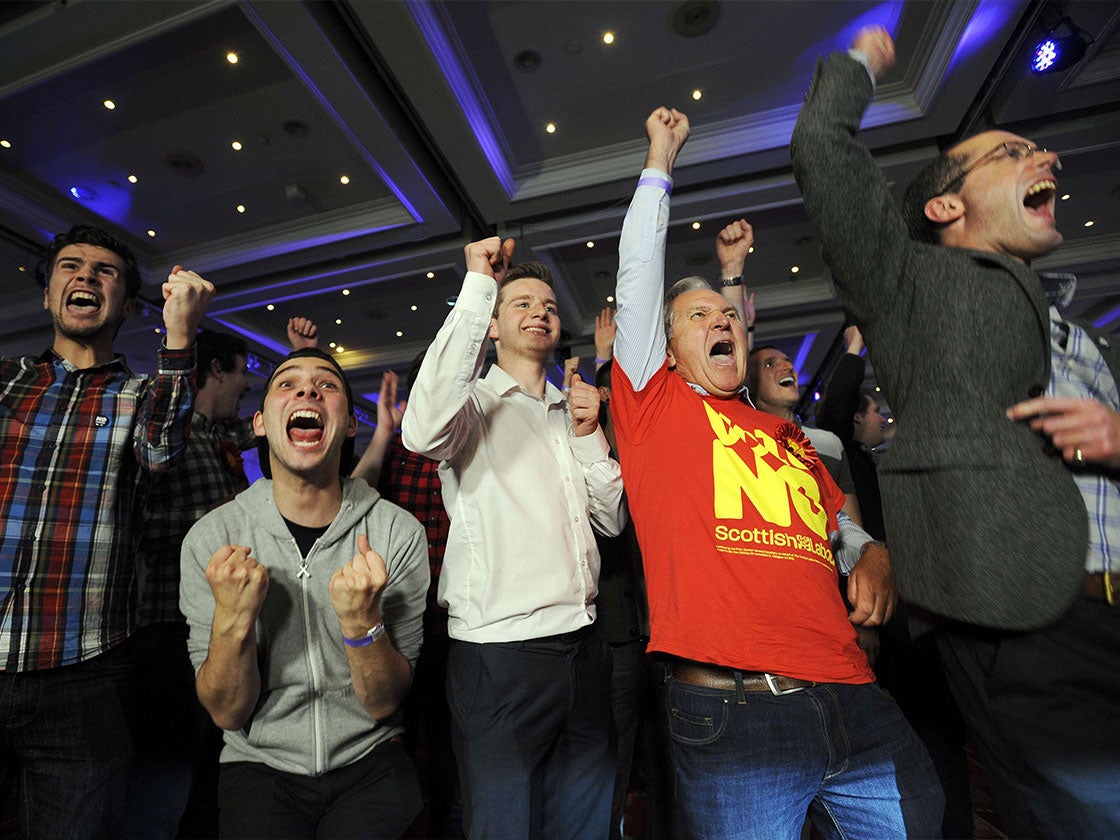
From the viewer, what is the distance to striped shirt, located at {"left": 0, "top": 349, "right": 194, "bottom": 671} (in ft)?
5.02

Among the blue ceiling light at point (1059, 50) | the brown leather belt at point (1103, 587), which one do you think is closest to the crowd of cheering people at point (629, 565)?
the brown leather belt at point (1103, 587)

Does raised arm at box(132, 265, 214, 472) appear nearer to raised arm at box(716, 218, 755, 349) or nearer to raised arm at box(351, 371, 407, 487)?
raised arm at box(351, 371, 407, 487)

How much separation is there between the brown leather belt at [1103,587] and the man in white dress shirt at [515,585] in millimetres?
944

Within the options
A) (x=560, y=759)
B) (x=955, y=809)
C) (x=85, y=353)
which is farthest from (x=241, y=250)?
(x=955, y=809)

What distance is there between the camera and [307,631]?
A: 1.47 metres

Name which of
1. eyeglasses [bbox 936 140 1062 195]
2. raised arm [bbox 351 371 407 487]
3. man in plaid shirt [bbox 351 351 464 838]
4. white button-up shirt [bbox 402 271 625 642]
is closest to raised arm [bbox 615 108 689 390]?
white button-up shirt [bbox 402 271 625 642]

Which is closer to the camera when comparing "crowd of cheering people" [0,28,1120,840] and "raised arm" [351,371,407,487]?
"crowd of cheering people" [0,28,1120,840]

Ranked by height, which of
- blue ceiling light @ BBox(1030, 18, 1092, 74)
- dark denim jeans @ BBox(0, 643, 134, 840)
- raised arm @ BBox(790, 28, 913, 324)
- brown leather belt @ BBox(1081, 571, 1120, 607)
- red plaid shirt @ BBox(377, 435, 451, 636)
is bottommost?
dark denim jeans @ BBox(0, 643, 134, 840)

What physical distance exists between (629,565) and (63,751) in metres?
1.65

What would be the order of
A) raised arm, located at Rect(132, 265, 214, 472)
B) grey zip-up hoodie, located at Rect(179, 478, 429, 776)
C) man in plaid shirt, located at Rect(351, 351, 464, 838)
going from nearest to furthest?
grey zip-up hoodie, located at Rect(179, 478, 429, 776)
raised arm, located at Rect(132, 265, 214, 472)
man in plaid shirt, located at Rect(351, 351, 464, 838)

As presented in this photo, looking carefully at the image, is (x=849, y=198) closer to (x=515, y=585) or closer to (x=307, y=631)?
(x=515, y=585)

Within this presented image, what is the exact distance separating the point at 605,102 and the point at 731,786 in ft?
16.2

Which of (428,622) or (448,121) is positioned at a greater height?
(448,121)

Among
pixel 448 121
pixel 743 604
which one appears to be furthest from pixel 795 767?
pixel 448 121
